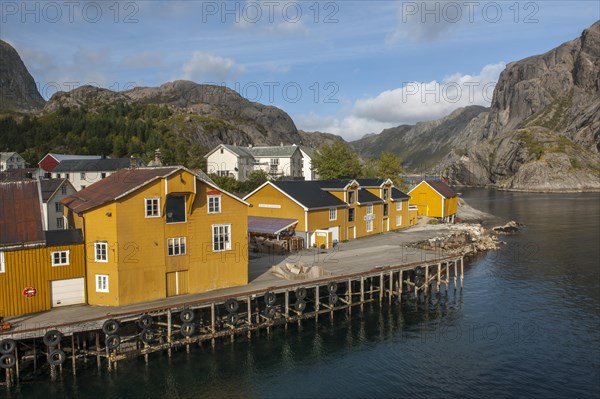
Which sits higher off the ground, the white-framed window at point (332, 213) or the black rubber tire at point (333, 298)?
the white-framed window at point (332, 213)

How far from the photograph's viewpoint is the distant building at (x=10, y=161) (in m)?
100

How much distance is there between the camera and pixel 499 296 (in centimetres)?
4306

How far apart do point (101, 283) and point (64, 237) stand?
3649mm

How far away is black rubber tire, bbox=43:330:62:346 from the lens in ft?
82.3

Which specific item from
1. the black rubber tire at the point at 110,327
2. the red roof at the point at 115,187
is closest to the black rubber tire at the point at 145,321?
the black rubber tire at the point at 110,327

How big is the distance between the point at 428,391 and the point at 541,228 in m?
66.4

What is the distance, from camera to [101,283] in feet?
97.9

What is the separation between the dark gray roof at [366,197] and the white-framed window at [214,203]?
26640 millimetres

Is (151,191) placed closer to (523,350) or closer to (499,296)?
(523,350)

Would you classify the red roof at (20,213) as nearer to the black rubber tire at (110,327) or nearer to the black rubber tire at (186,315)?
the black rubber tire at (110,327)

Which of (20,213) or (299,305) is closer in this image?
(20,213)

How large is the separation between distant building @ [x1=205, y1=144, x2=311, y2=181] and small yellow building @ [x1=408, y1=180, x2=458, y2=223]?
116ft

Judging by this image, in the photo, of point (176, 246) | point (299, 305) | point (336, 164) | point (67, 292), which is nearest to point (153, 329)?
point (176, 246)

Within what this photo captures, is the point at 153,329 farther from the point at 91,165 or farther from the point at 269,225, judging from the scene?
the point at 91,165
